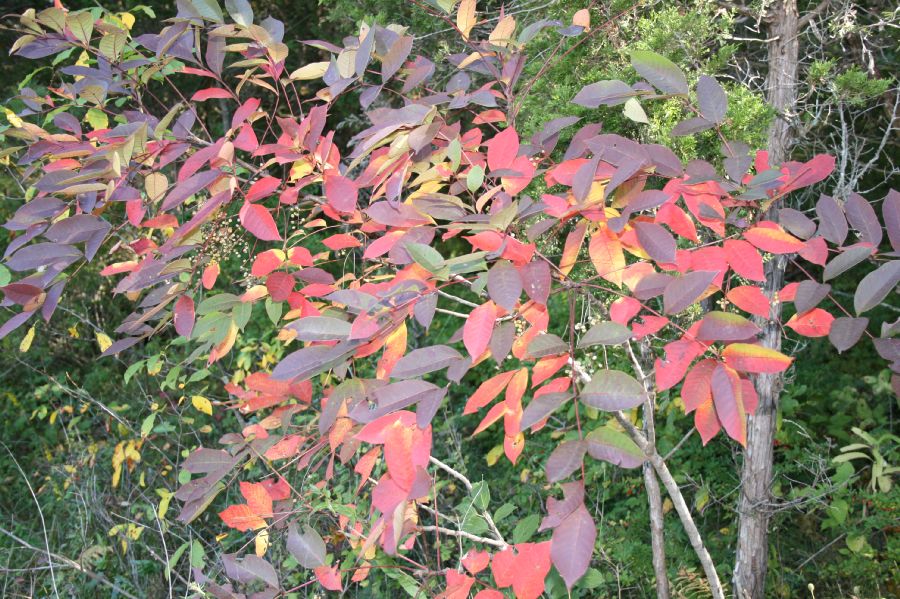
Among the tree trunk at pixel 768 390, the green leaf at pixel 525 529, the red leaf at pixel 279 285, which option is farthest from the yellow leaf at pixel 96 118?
the tree trunk at pixel 768 390

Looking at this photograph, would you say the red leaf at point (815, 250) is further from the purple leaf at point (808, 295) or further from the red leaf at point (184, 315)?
the red leaf at point (184, 315)

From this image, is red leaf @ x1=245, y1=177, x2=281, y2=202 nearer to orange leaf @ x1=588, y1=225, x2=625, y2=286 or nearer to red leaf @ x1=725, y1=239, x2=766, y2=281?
orange leaf @ x1=588, y1=225, x2=625, y2=286

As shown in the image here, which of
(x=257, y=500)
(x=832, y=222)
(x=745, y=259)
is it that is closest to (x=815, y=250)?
(x=832, y=222)

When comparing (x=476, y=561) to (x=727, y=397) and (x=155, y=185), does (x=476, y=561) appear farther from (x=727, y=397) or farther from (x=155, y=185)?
(x=155, y=185)

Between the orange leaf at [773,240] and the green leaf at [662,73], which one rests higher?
the green leaf at [662,73]

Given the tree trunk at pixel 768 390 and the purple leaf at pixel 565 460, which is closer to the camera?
the purple leaf at pixel 565 460

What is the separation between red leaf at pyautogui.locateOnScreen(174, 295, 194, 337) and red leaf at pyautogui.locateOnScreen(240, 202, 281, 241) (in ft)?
0.64

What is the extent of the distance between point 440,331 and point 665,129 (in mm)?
2626

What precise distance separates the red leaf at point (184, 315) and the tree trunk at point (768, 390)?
1.55m

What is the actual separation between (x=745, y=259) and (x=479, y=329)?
42cm

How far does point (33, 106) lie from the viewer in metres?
1.73

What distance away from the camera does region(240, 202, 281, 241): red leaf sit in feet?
4.04

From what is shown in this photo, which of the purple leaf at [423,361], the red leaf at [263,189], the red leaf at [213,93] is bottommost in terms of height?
the purple leaf at [423,361]

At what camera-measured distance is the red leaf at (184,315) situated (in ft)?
4.26
